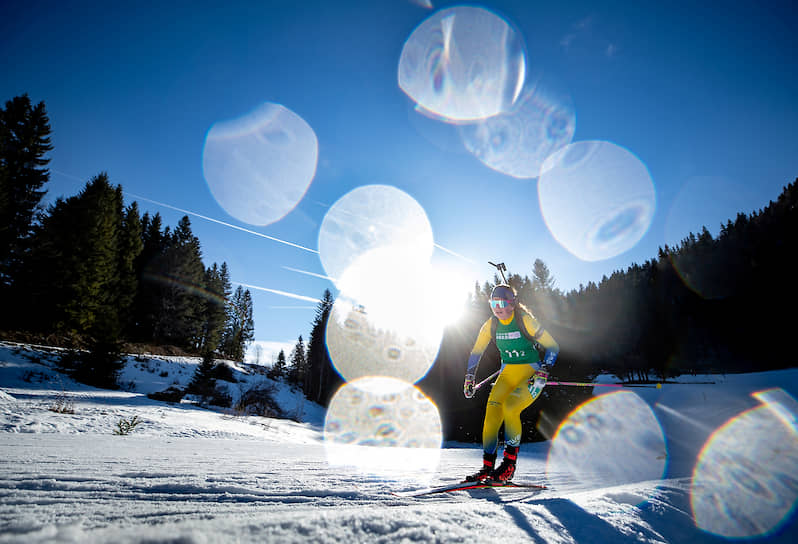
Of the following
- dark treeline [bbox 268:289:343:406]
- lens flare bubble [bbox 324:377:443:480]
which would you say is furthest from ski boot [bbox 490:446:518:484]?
dark treeline [bbox 268:289:343:406]

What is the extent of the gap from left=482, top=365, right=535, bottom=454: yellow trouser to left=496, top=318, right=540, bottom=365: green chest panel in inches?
3.7

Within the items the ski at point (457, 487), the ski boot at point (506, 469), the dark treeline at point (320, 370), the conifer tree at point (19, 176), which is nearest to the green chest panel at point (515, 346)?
the ski boot at point (506, 469)

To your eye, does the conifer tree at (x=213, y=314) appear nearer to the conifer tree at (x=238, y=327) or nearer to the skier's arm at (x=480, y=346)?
the conifer tree at (x=238, y=327)

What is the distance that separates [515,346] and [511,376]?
359 millimetres

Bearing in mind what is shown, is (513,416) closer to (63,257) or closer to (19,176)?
(63,257)

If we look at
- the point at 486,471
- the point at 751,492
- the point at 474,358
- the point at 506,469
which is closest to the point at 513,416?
the point at 506,469

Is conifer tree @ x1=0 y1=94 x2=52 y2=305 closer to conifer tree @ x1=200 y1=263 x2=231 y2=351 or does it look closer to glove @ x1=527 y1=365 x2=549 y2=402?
conifer tree @ x1=200 y1=263 x2=231 y2=351

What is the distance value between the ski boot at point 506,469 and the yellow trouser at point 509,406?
0.08 m

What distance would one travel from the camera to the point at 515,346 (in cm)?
400

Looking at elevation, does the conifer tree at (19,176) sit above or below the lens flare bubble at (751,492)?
above

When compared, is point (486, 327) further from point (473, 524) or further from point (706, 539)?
point (473, 524)

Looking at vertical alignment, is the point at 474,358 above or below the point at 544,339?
below

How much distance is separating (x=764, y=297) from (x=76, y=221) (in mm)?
51534

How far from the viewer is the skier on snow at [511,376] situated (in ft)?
Answer: 12.0
